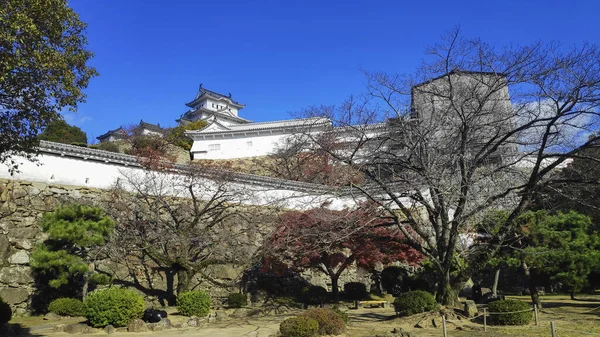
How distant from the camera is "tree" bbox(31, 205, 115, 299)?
42.0ft

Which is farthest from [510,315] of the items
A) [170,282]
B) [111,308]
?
[170,282]

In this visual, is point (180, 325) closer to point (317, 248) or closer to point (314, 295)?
point (317, 248)

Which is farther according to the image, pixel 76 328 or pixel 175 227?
pixel 175 227

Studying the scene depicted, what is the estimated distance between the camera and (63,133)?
108ft

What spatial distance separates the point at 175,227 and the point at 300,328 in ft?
24.9

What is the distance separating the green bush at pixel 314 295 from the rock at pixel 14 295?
10.7 meters

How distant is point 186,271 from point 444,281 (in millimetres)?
9225

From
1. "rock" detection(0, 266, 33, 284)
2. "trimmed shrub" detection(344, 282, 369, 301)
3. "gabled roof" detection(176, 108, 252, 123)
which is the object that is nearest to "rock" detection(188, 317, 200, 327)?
"rock" detection(0, 266, 33, 284)

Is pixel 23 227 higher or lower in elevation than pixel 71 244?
higher

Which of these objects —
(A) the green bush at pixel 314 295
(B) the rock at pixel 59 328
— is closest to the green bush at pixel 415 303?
(A) the green bush at pixel 314 295

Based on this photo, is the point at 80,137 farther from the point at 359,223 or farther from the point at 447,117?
the point at 447,117

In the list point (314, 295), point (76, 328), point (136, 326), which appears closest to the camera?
point (76, 328)

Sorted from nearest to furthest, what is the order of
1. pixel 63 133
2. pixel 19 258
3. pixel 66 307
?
pixel 66 307, pixel 19 258, pixel 63 133

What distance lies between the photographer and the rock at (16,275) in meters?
13.8
